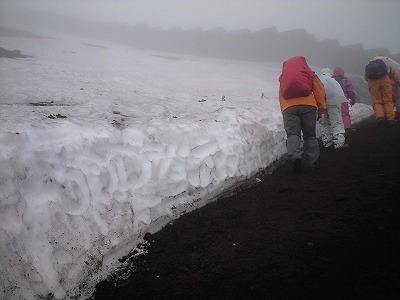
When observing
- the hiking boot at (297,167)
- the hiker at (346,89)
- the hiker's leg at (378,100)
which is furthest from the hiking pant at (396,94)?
the hiking boot at (297,167)

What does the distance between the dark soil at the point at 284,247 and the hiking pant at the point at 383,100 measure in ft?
14.1

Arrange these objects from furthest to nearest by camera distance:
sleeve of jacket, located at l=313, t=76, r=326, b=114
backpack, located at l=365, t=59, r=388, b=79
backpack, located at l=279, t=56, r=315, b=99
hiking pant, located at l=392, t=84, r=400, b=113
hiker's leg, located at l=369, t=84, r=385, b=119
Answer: hiking pant, located at l=392, t=84, r=400, b=113, hiker's leg, located at l=369, t=84, r=385, b=119, backpack, located at l=365, t=59, r=388, b=79, sleeve of jacket, located at l=313, t=76, r=326, b=114, backpack, located at l=279, t=56, r=315, b=99

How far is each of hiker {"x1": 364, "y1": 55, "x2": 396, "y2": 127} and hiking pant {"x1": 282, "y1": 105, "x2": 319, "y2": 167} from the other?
3.99 metres

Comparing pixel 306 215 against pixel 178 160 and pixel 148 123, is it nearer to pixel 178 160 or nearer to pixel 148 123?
pixel 178 160

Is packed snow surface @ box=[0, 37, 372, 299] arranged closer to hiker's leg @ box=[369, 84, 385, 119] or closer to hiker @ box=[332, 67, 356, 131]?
hiker @ box=[332, 67, 356, 131]

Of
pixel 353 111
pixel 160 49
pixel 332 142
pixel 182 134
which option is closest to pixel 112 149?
pixel 182 134

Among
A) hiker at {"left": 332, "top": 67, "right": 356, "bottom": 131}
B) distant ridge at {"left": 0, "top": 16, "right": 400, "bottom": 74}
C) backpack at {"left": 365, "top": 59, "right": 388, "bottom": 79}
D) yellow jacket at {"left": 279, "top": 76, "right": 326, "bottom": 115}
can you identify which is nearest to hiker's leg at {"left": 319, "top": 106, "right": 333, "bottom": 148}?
yellow jacket at {"left": 279, "top": 76, "right": 326, "bottom": 115}

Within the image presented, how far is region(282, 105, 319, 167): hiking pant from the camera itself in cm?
446

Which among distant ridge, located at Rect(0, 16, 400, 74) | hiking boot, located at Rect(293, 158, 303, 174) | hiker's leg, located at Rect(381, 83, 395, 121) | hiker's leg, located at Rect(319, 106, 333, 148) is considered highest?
distant ridge, located at Rect(0, 16, 400, 74)

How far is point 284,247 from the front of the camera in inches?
98.3

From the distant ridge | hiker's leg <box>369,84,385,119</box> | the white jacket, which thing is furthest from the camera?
the distant ridge

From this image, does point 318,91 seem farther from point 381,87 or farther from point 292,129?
point 381,87

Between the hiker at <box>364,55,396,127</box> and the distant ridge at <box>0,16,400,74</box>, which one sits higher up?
the distant ridge at <box>0,16,400,74</box>

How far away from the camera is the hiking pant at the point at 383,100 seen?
6996 millimetres
